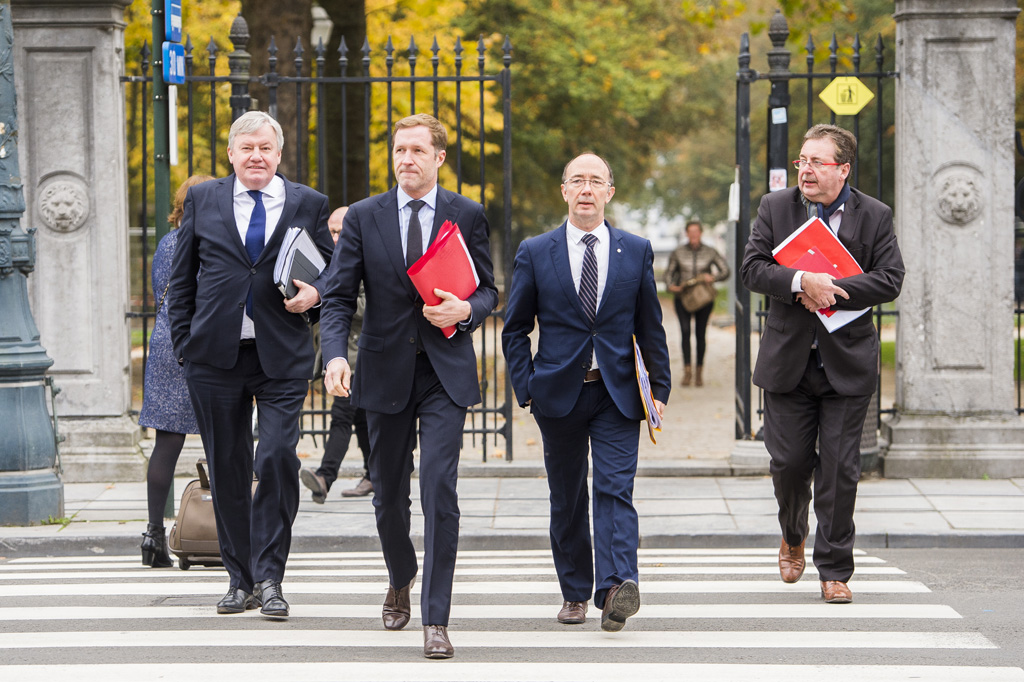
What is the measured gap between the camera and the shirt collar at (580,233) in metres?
5.43

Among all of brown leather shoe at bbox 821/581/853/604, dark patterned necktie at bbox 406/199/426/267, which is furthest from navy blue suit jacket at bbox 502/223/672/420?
brown leather shoe at bbox 821/581/853/604

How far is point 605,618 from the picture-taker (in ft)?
17.2

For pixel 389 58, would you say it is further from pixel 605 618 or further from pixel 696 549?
pixel 605 618

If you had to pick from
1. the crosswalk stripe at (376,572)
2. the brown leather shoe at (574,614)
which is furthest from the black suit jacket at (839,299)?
the brown leather shoe at (574,614)

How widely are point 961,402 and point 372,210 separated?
560 cm

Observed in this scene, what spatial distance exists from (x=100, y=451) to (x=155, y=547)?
2928mm

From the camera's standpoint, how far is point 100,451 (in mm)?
9523

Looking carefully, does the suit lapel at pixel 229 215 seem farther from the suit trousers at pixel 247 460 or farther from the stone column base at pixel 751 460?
the stone column base at pixel 751 460

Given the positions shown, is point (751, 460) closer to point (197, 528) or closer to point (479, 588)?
point (479, 588)

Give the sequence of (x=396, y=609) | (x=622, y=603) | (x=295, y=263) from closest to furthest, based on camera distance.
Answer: (x=622, y=603)
(x=396, y=609)
(x=295, y=263)

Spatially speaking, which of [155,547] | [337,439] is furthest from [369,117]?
[155,547]

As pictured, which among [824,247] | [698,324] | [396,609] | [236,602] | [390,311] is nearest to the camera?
[390,311]

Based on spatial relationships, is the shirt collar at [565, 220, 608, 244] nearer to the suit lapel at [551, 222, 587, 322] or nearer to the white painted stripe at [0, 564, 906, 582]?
the suit lapel at [551, 222, 587, 322]

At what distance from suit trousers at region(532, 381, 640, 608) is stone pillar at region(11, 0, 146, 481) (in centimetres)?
487
